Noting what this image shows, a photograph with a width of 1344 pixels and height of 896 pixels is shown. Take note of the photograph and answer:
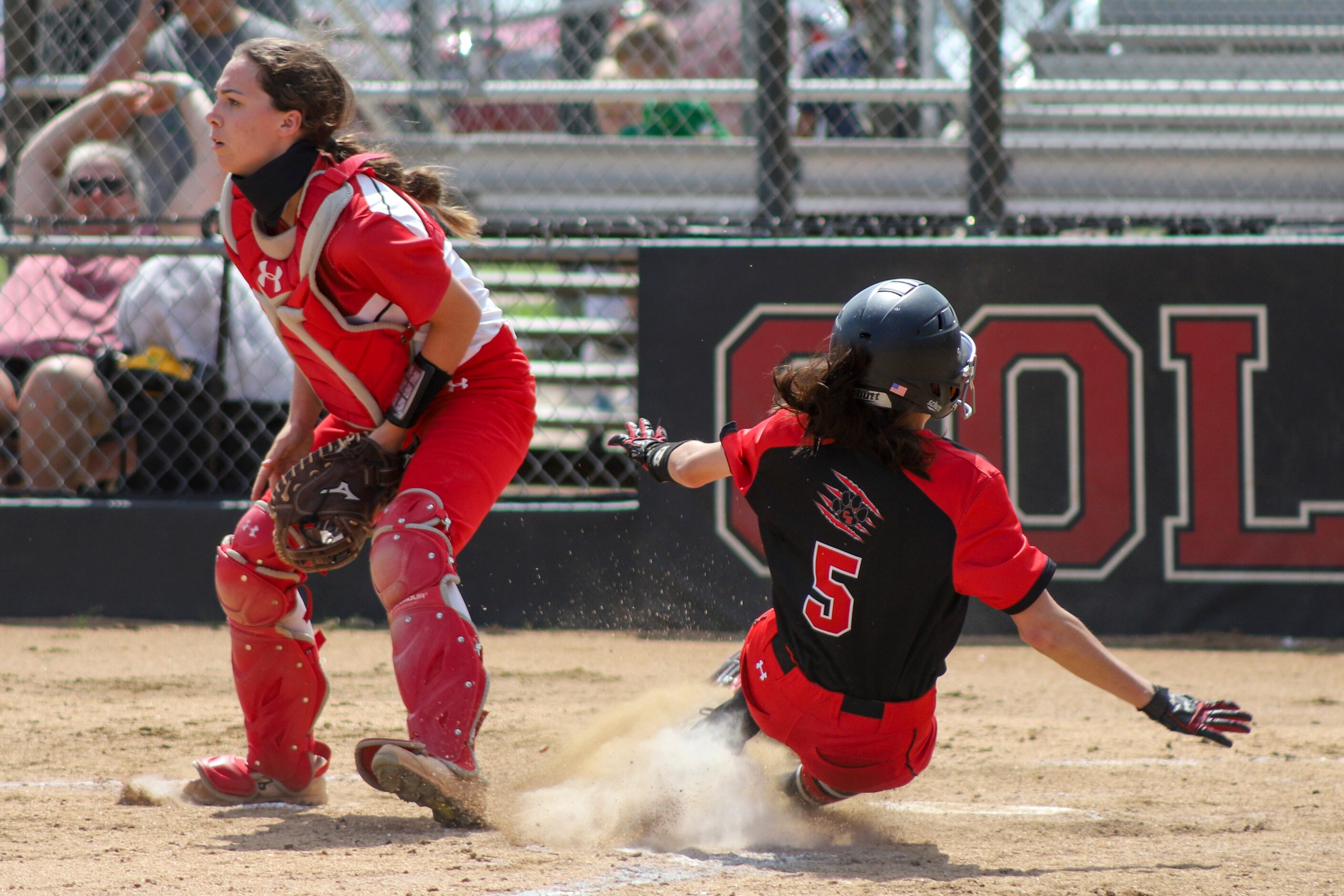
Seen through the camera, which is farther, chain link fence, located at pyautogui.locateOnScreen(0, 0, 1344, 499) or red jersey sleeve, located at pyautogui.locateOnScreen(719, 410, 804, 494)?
chain link fence, located at pyautogui.locateOnScreen(0, 0, 1344, 499)

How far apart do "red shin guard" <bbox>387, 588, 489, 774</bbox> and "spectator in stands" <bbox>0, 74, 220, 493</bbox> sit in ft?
11.7

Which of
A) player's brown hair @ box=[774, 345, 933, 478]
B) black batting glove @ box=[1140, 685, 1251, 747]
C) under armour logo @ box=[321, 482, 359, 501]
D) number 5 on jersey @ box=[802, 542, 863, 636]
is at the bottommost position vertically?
black batting glove @ box=[1140, 685, 1251, 747]

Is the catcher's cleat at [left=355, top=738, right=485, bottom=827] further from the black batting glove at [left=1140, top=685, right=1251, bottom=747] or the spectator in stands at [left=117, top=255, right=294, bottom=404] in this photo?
the spectator in stands at [left=117, top=255, right=294, bottom=404]

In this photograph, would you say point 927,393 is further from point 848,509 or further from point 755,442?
point 755,442

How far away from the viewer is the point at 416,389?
3.01m

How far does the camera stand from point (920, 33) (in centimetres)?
693

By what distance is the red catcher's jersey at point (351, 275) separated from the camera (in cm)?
289

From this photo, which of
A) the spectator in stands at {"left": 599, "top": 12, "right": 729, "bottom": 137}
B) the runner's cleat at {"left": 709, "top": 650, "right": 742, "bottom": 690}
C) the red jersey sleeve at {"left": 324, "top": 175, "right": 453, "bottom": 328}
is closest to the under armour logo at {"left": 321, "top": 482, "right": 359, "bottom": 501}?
the red jersey sleeve at {"left": 324, "top": 175, "right": 453, "bottom": 328}

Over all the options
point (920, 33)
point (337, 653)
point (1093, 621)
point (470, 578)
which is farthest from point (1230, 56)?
point (337, 653)

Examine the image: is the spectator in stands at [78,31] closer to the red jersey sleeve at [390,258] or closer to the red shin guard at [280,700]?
the red jersey sleeve at [390,258]

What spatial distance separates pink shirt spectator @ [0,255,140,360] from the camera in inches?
239

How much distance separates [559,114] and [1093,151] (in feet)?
9.80

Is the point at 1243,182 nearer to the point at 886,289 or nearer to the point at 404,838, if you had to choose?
the point at 886,289

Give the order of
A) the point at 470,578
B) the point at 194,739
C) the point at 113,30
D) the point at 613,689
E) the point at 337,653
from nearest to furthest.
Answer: the point at 194,739
the point at 613,689
the point at 337,653
the point at 470,578
the point at 113,30
